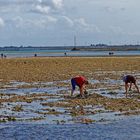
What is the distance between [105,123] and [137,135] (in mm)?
2667

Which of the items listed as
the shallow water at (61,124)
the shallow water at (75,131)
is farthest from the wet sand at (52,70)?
the shallow water at (75,131)

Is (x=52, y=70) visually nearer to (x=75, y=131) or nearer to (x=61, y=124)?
(x=61, y=124)

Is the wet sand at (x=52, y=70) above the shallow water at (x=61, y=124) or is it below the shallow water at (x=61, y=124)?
above

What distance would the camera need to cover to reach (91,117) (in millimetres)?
21859

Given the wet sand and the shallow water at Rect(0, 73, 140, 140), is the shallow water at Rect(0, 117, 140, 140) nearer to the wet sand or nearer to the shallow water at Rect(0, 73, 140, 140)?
the shallow water at Rect(0, 73, 140, 140)

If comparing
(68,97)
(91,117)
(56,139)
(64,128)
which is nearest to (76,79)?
(68,97)

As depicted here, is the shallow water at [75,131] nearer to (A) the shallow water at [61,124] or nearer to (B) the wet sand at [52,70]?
(A) the shallow water at [61,124]

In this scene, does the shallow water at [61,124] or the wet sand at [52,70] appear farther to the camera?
the wet sand at [52,70]

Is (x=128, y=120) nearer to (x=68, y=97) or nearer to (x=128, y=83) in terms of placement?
(x=68, y=97)

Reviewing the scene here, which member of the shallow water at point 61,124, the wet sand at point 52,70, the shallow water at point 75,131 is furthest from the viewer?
the wet sand at point 52,70

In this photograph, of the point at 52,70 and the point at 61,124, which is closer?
the point at 61,124

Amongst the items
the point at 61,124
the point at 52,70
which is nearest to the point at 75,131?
the point at 61,124

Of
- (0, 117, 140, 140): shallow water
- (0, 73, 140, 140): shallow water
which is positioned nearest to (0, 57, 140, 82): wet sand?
(0, 73, 140, 140): shallow water

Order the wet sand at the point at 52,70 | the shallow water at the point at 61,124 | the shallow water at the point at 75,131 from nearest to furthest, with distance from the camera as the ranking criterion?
the shallow water at the point at 75,131
the shallow water at the point at 61,124
the wet sand at the point at 52,70
